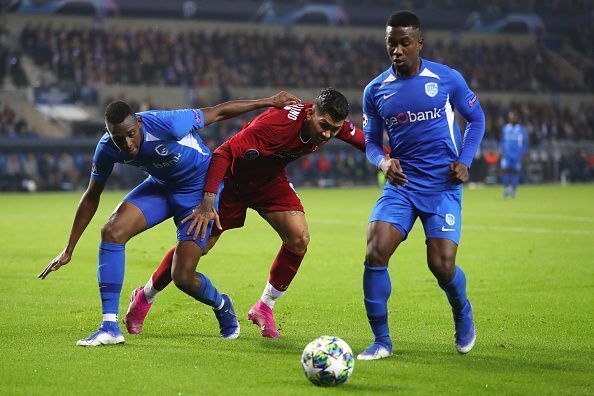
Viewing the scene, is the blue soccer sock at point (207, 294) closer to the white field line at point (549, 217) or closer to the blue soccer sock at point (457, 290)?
the blue soccer sock at point (457, 290)

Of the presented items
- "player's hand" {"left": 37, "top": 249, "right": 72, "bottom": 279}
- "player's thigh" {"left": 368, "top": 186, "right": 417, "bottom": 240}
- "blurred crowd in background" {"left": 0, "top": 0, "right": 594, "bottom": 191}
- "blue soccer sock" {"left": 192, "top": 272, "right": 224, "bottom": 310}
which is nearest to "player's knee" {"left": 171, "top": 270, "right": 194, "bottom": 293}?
"blue soccer sock" {"left": 192, "top": 272, "right": 224, "bottom": 310}

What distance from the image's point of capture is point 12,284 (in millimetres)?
11703

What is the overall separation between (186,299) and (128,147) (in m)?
3.44

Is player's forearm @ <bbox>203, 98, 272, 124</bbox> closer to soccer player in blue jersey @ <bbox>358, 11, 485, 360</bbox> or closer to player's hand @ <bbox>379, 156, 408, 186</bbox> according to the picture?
soccer player in blue jersey @ <bbox>358, 11, 485, 360</bbox>

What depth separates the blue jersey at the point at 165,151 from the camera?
7.86 metres

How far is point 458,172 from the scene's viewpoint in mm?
7367

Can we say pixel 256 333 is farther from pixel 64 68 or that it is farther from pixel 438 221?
pixel 64 68

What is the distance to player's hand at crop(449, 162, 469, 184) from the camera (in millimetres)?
7367

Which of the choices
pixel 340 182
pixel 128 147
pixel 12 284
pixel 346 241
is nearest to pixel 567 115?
pixel 340 182

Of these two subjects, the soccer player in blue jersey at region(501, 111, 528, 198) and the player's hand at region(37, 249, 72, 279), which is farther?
the soccer player in blue jersey at region(501, 111, 528, 198)

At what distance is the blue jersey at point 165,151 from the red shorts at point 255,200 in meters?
0.53

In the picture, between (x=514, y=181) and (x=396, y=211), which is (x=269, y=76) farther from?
(x=396, y=211)

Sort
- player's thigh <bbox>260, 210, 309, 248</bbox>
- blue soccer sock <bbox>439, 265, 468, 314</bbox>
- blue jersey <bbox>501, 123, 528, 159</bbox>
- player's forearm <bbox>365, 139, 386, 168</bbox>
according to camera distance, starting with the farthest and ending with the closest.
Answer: blue jersey <bbox>501, 123, 528, 159</bbox>
player's thigh <bbox>260, 210, 309, 248</bbox>
player's forearm <bbox>365, 139, 386, 168</bbox>
blue soccer sock <bbox>439, 265, 468, 314</bbox>

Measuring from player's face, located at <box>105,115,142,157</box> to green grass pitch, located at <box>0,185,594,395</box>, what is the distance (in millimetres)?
1477
